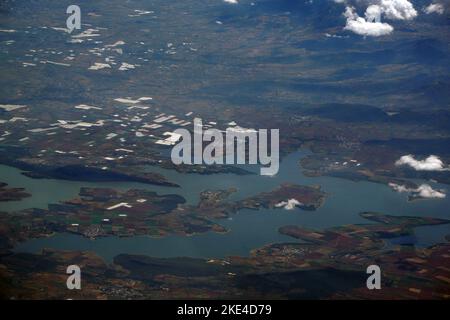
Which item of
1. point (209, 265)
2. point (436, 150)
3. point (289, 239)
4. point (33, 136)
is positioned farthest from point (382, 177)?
point (33, 136)

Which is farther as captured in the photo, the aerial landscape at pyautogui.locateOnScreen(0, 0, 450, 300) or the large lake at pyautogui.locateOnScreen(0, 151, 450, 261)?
the large lake at pyautogui.locateOnScreen(0, 151, 450, 261)

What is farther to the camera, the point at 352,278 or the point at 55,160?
the point at 55,160

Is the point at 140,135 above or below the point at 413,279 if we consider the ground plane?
above

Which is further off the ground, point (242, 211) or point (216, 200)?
point (216, 200)

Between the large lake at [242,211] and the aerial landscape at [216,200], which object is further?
the large lake at [242,211]

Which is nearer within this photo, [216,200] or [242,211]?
[242,211]

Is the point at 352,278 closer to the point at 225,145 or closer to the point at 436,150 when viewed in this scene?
the point at 225,145
